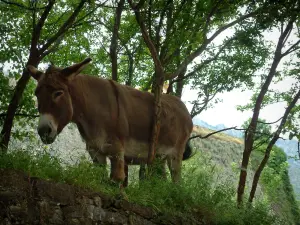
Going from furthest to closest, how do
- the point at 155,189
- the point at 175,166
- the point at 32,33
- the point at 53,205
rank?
Result: the point at 32,33 → the point at 175,166 → the point at 155,189 → the point at 53,205

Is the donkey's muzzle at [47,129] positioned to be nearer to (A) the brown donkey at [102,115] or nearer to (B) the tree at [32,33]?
(A) the brown donkey at [102,115]

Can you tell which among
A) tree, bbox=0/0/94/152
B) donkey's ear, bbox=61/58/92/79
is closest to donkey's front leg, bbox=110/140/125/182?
donkey's ear, bbox=61/58/92/79

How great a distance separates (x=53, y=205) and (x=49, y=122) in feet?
6.63

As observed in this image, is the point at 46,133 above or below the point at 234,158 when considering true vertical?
above

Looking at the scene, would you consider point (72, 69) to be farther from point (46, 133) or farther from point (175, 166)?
point (175, 166)

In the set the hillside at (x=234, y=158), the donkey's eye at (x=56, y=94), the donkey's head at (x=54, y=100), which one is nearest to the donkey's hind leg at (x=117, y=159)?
the donkey's head at (x=54, y=100)

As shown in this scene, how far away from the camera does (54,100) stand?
294 inches

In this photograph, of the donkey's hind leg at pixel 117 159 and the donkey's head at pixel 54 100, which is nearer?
the donkey's head at pixel 54 100

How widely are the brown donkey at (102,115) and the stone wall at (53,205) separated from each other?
1.27 meters

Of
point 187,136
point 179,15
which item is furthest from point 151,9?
point 187,136

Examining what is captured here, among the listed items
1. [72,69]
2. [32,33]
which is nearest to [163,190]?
[72,69]

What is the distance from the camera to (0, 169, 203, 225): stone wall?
5113 mm

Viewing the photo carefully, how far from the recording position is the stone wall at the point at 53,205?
511 centimetres

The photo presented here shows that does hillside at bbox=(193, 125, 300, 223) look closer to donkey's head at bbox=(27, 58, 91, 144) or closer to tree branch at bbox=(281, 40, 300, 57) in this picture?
tree branch at bbox=(281, 40, 300, 57)
